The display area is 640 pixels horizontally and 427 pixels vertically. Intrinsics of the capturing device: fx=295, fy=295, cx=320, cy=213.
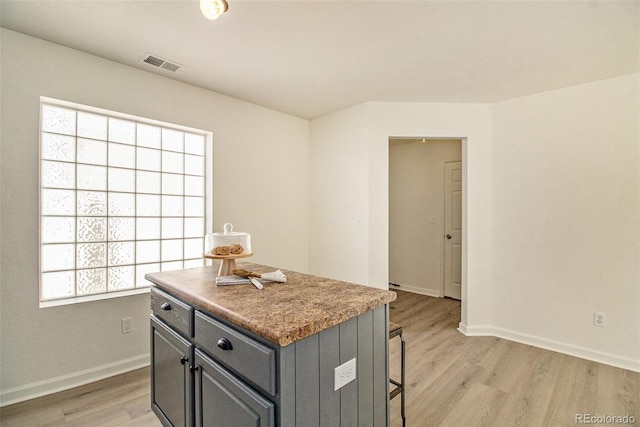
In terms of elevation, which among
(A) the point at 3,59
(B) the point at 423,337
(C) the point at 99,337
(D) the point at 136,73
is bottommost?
(B) the point at 423,337

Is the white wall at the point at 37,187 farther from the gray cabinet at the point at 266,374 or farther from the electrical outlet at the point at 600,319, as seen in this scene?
the electrical outlet at the point at 600,319

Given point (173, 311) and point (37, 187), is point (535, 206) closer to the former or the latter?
point (173, 311)

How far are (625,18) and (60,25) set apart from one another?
3734 millimetres

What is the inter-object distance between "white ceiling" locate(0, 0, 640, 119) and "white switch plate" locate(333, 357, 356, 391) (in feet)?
6.43

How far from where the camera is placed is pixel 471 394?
216cm

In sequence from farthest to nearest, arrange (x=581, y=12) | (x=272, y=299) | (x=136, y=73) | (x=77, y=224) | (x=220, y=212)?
(x=220, y=212)
(x=136, y=73)
(x=77, y=224)
(x=581, y=12)
(x=272, y=299)

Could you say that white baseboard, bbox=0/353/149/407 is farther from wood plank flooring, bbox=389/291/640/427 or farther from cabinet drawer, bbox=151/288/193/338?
wood plank flooring, bbox=389/291/640/427

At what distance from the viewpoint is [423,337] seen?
10.4ft

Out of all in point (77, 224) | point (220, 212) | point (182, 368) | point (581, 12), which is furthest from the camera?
point (220, 212)

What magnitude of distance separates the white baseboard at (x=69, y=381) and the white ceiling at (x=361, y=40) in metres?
2.52

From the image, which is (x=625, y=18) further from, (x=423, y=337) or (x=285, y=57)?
(x=423, y=337)

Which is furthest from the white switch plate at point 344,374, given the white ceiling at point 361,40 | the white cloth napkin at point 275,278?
the white ceiling at point 361,40

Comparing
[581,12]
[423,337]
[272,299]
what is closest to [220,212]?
[272,299]

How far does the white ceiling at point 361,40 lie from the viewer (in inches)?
71.9
